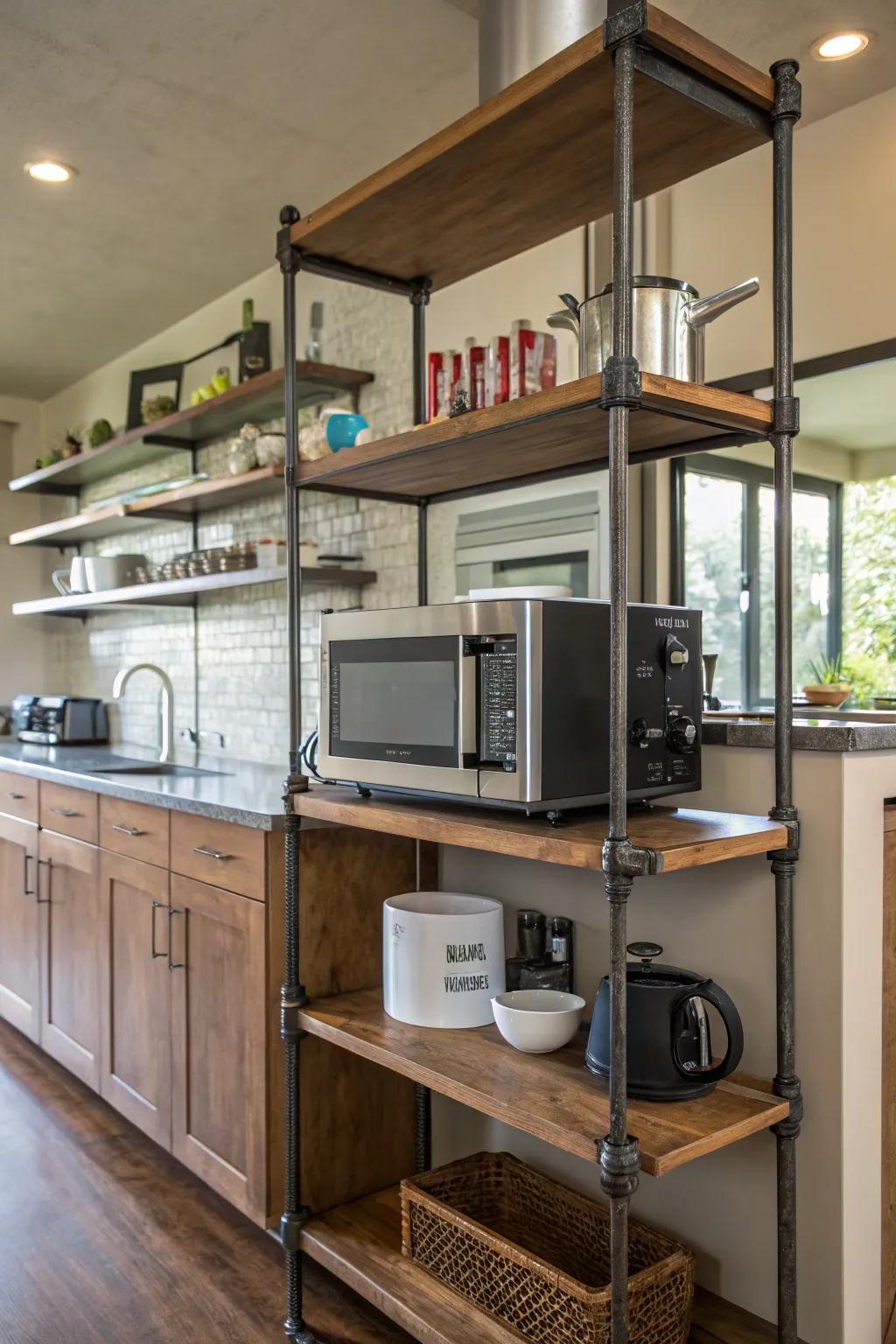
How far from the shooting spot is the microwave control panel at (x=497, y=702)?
1.57 metres

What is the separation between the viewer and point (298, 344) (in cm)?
356

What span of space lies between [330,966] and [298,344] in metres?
2.19

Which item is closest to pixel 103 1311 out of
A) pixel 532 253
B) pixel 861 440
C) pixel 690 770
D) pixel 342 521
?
pixel 690 770

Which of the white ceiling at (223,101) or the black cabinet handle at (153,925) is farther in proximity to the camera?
the black cabinet handle at (153,925)

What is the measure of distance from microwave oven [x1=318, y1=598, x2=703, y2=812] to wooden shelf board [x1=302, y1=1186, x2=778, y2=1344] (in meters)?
0.85

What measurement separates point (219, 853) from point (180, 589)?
5.11 feet

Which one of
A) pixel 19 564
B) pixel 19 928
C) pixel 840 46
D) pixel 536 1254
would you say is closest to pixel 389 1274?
pixel 536 1254

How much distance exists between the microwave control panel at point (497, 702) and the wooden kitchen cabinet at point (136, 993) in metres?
1.35

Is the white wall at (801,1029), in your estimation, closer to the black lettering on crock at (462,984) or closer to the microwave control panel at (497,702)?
the black lettering on crock at (462,984)

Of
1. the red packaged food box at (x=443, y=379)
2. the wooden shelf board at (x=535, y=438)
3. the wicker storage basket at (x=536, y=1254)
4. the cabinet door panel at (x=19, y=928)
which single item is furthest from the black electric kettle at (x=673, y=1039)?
the cabinet door panel at (x=19, y=928)

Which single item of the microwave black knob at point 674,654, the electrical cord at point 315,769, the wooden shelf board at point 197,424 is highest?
the wooden shelf board at point 197,424

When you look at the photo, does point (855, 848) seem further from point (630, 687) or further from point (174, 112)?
point (174, 112)

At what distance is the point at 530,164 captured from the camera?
68.6 inches

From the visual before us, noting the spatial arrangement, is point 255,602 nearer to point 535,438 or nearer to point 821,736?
point 535,438
